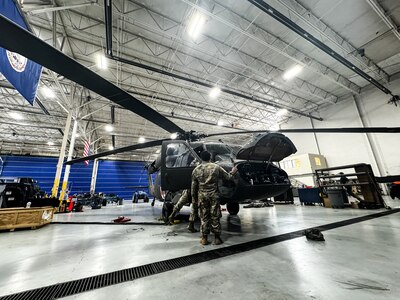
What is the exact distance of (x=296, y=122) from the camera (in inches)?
722

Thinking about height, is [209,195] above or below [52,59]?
below

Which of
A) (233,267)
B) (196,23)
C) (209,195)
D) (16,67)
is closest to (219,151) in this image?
(209,195)

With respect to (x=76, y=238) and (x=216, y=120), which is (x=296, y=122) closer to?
(x=216, y=120)

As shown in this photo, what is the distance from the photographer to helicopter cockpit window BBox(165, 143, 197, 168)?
4.02 m

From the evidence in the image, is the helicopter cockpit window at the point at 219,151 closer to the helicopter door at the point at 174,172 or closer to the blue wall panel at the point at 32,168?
the helicopter door at the point at 174,172

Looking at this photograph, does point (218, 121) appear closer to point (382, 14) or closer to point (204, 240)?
point (382, 14)

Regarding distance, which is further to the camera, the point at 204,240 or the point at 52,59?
the point at 204,240

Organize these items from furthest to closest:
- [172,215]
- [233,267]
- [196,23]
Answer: [196,23] < [172,215] < [233,267]

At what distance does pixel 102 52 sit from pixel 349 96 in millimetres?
18973

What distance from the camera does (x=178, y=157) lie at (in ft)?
14.7

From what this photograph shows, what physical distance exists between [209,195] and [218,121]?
14098 mm

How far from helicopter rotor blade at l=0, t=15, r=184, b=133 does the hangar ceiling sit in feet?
17.6

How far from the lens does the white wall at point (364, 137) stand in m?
12.0

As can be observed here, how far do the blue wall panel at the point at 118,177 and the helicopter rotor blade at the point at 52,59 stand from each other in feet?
74.4
